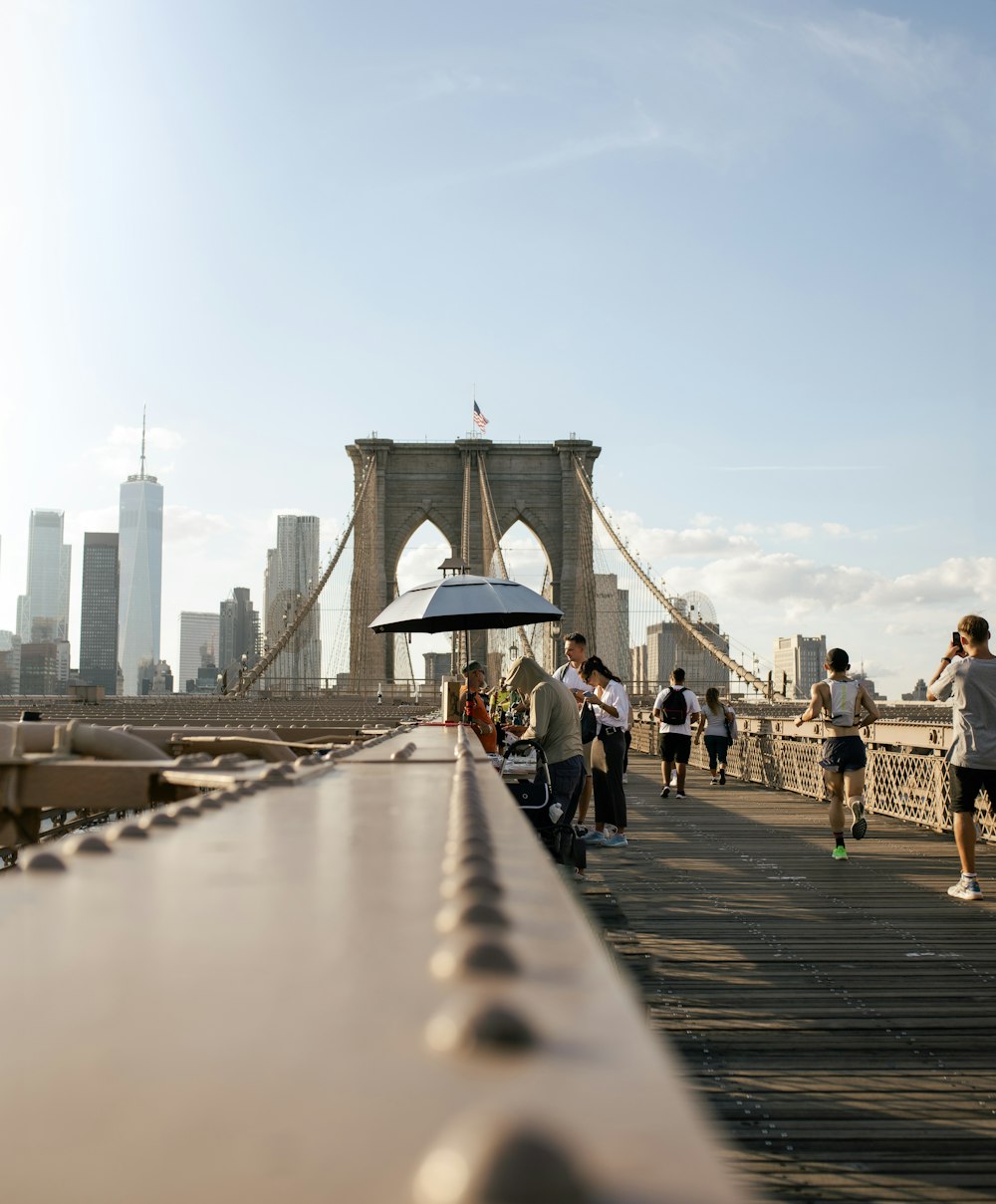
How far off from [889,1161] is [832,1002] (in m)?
1.23

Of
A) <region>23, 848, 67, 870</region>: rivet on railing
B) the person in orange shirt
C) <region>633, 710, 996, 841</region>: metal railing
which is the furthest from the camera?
<region>633, 710, 996, 841</region>: metal railing

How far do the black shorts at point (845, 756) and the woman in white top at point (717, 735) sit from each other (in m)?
5.17

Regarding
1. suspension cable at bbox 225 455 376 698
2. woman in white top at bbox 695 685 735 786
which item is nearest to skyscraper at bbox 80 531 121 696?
suspension cable at bbox 225 455 376 698

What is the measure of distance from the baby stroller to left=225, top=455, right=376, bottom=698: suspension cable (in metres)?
29.0

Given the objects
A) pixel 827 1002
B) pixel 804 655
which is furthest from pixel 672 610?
pixel 804 655

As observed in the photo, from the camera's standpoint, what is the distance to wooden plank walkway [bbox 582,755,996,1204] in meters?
2.60

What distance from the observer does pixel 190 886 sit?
3.73ft

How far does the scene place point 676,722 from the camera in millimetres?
10125

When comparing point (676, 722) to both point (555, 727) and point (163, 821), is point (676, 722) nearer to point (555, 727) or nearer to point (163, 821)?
point (555, 727)

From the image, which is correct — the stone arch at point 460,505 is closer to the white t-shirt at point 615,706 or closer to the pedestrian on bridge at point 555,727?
the white t-shirt at point 615,706

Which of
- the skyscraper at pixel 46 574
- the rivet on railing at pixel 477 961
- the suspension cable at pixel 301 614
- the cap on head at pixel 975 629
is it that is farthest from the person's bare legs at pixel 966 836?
the skyscraper at pixel 46 574

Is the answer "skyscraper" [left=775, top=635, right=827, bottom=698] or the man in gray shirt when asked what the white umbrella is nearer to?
the man in gray shirt

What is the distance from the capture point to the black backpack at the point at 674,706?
387 inches

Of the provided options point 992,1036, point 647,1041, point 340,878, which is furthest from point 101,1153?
point 992,1036
